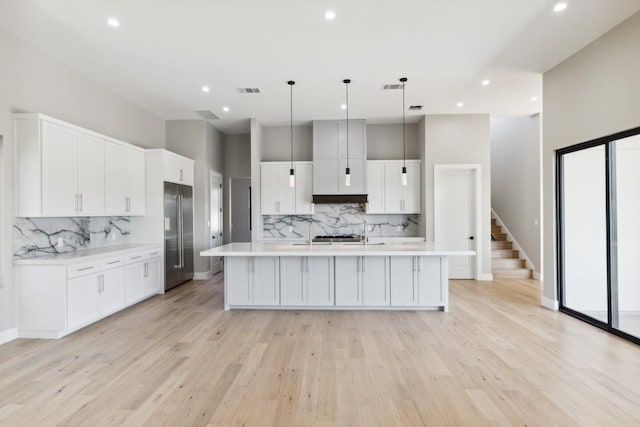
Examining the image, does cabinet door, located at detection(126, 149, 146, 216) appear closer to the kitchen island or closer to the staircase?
the kitchen island

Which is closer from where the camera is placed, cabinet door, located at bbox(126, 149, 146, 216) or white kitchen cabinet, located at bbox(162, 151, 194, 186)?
cabinet door, located at bbox(126, 149, 146, 216)

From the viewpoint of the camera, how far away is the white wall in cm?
660

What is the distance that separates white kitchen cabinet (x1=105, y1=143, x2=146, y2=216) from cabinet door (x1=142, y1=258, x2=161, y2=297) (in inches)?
32.2

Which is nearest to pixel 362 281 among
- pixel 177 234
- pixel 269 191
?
pixel 269 191

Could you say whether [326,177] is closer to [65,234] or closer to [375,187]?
[375,187]

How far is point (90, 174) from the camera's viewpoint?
4367 mm

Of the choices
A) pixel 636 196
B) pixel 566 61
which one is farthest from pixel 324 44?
pixel 636 196

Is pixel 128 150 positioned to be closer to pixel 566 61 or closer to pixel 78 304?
pixel 78 304

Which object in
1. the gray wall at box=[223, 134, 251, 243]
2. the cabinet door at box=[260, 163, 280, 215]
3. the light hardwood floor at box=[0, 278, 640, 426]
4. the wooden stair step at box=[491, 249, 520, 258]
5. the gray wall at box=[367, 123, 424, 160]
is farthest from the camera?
the gray wall at box=[223, 134, 251, 243]

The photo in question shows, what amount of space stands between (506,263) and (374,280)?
153 inches

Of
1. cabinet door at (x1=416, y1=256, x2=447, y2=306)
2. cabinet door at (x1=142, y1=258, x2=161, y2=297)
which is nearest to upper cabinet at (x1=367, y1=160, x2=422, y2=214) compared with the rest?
cabinet door at (x1=416, y1=256, x2=447, y2=306)

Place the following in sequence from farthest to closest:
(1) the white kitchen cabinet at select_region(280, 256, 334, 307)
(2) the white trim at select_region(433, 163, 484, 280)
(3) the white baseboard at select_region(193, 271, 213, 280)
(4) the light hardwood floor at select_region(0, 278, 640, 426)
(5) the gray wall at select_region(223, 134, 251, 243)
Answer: (5) the gray wall at select_region(223, 134, 251, 243), (3) the white baseboard at select_region(193, 271, 213, 280), (2) the white trim at select_region(433, 163, 484, 280), (1) the white kitchen cabinet at select_region(280, 256, 334, 307), (4) the light hardwood floor at select_region(0, 278, 640, 426)

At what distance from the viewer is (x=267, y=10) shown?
320cm

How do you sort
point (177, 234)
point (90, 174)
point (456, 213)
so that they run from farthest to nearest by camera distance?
point (456, 213) < point (177, 234) < point (90, 174)
